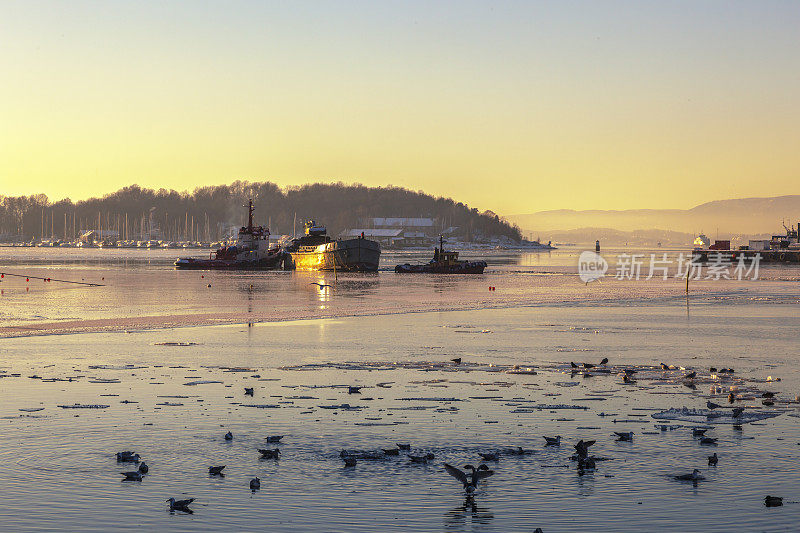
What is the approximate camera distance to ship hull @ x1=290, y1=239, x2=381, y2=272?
113875 mm

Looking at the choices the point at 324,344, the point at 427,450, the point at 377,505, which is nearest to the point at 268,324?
Result: the point at 324,344

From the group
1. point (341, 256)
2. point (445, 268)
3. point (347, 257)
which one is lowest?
point (445, 268)

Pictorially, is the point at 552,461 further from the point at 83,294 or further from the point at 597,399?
the point at 83,294

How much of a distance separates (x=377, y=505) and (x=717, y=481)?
15.4 feet

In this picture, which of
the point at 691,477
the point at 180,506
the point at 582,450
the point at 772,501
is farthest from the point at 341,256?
the point at 772,501

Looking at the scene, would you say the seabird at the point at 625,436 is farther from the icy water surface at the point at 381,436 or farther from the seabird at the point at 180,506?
the seabird at the point at 180,506

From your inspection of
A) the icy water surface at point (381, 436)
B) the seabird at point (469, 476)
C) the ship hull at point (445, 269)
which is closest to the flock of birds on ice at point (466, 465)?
the seabird at point (469, 476)

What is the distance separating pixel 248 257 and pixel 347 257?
16130mm

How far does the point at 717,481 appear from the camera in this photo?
12383 mm

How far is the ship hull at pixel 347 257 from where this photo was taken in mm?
113875

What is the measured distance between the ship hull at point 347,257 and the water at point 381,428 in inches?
3089

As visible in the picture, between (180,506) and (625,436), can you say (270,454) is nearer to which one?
(180,506)

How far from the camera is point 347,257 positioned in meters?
115

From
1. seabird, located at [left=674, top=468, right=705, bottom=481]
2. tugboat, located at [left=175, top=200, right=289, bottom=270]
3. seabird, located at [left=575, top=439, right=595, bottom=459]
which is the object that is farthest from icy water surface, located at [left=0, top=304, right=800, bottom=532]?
tugboat, located at [left=175, top=200, right=289, bottom=270]
